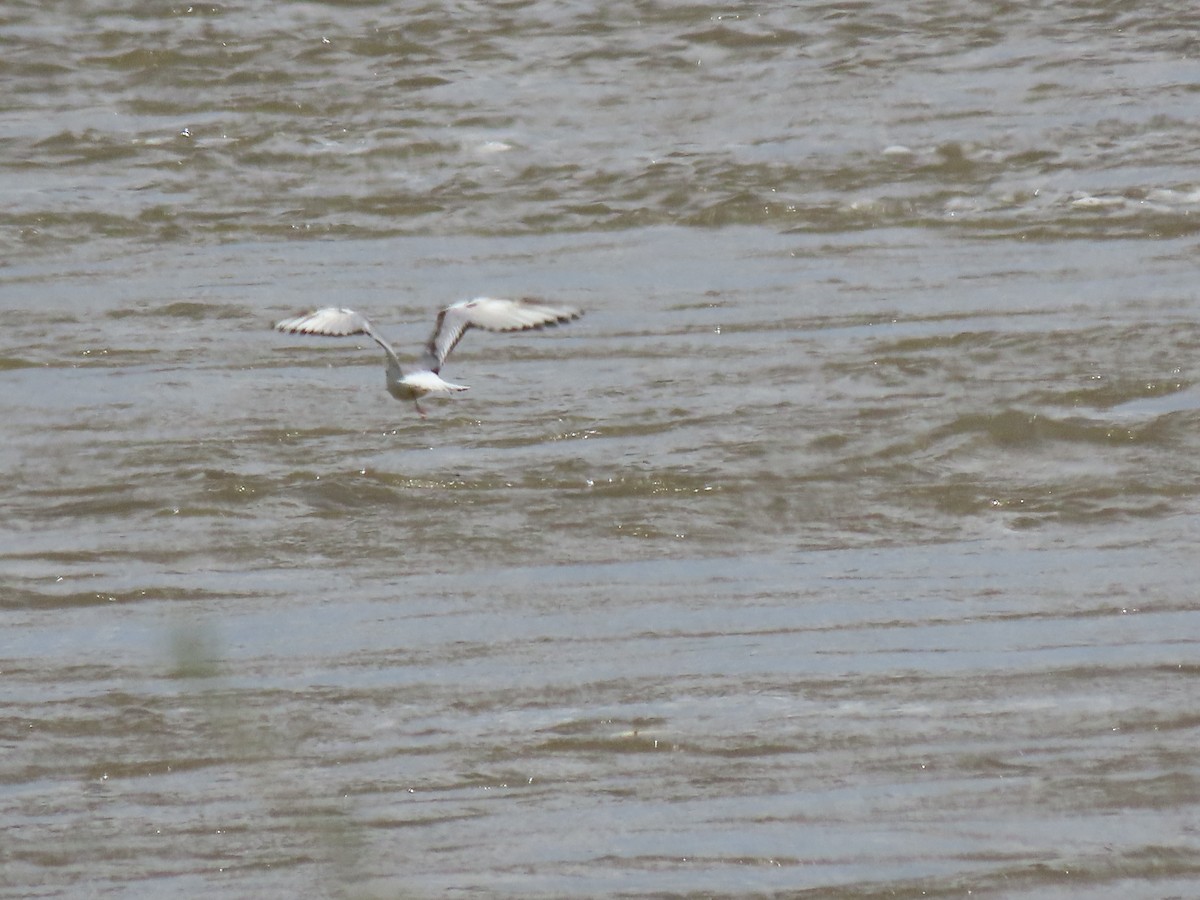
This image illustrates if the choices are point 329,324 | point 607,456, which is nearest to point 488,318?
point 329,324

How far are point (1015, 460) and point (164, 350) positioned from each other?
3104 mm

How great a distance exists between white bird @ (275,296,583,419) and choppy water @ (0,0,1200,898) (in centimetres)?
47

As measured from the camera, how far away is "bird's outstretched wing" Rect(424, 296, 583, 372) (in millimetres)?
6516

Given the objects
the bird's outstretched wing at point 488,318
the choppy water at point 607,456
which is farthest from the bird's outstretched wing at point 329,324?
the choppy water at point 607,456

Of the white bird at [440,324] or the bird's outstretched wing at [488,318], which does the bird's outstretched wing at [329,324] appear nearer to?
the white bird at [440,324]

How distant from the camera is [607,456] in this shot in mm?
7105

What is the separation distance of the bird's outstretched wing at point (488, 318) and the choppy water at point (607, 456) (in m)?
0.50

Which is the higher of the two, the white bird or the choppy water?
the white bird

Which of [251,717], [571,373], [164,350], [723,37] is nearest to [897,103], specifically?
[723,37]

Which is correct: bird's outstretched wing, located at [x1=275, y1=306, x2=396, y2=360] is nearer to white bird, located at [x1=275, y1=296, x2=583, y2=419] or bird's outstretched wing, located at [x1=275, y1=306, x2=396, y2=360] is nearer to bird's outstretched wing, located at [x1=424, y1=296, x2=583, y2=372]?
white bird, located at [x1=275, y1=296, x2=583, y2=419]

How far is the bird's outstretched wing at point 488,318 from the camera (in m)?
6.52

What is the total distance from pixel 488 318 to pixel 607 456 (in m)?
0.71

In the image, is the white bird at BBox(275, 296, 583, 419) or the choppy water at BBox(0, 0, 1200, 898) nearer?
the choppy water at BBox(0, 0, 1200, 898)

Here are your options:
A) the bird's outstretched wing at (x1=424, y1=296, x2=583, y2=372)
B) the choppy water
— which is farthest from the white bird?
the choppy water
